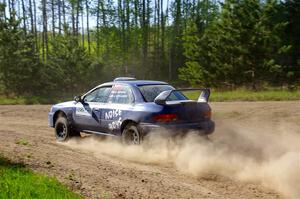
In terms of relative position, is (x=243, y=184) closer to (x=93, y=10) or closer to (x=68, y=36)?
(x=68, y=36)

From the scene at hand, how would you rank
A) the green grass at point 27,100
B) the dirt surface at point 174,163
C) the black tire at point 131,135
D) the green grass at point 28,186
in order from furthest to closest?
the green grass at point 27,100 → the black tire at point 131,135 → the dirt surface at point 174,163 → the green grass at point 28,186

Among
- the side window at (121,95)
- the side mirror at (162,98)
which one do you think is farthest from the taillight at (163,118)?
the side window at (121,95)

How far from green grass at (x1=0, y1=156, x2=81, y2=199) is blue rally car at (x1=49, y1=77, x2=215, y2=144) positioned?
285 cm

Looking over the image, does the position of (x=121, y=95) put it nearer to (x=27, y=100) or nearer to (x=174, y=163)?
(x=174, y=163)

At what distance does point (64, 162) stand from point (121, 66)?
41922 mm

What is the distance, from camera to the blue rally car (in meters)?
9.09

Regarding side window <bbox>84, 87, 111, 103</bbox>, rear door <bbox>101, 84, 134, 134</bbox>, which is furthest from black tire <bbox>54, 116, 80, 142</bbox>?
rear door <bbox>101, 84, 134, 134</bbox>

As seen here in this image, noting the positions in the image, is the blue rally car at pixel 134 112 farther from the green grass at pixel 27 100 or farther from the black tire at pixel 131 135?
the green grass at pixel 27 100

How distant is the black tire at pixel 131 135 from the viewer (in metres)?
9.37

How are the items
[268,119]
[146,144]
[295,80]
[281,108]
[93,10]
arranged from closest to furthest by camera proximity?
[146,144], [268,119], [281,108], [295,80], [93,10]

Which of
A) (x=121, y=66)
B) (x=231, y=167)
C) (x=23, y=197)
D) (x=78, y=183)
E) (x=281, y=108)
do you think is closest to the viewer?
(x=23, y=197)

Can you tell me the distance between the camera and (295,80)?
30812 mm

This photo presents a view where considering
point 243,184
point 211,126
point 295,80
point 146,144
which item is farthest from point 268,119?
point 295,80

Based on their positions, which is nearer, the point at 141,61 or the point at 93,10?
the point at 141,61
